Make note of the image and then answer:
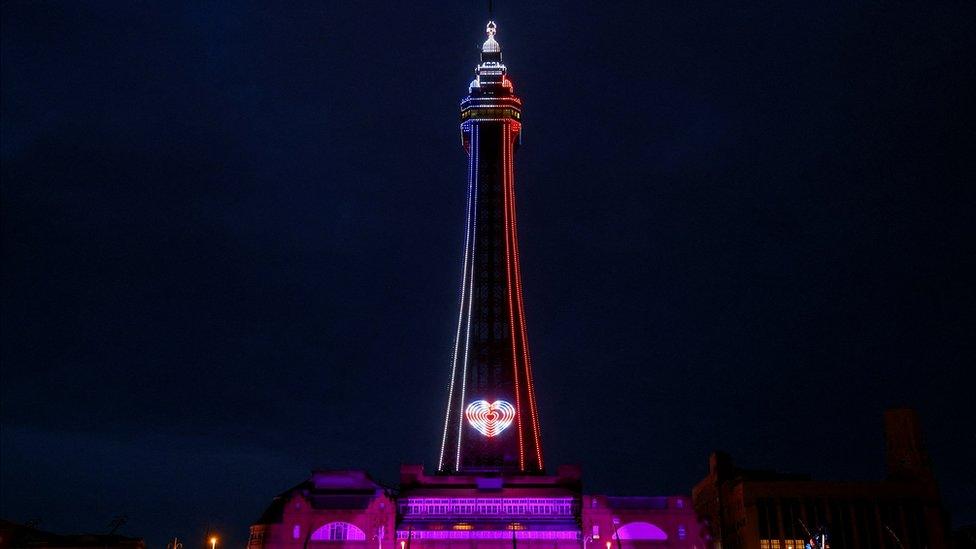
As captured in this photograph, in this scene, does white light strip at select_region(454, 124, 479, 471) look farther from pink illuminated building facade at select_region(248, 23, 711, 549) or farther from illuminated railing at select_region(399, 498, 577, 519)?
illuminated railing at select_region(399, 498, 577, 519)

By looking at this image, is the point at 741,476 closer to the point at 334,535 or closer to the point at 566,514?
the point at 566,514

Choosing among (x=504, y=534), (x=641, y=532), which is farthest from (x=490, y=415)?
(x=641, y=532)

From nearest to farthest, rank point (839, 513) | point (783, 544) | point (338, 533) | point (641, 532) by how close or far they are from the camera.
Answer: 1. point (338, 533)
2. point (641, 532)
3. point (783, 544)
4. point (839, 513)

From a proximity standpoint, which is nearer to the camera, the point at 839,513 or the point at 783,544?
the point at 783,544

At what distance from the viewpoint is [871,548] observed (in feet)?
286

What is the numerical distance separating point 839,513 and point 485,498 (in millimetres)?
33365

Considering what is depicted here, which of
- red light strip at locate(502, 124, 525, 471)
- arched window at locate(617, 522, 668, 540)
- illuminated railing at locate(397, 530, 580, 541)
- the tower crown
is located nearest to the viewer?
arched window at locate(617, 522, 668, 540)

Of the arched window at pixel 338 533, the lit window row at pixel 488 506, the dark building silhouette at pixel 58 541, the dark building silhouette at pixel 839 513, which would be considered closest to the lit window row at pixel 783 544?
the dark building silhouette at pixel 839 513

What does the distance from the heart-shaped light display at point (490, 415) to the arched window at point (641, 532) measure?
62.7 ft

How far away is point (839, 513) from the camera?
88125 millimetres

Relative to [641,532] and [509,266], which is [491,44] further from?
[641,532]

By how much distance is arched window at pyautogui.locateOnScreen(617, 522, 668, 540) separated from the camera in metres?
79.2

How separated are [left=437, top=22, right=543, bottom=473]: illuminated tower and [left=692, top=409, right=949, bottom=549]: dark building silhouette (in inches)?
773

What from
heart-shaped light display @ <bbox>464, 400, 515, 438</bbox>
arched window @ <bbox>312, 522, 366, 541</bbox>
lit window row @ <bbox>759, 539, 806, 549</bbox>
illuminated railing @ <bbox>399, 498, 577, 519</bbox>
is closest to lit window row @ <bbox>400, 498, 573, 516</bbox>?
illuminated railing @ <bbox>399, 498, 577, 519</bbox>
